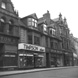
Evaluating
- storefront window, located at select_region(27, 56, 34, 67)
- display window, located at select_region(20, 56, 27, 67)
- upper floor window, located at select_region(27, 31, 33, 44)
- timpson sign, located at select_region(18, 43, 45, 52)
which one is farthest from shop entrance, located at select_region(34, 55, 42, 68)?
display window, located at select_region(20, 56, 27, 67)

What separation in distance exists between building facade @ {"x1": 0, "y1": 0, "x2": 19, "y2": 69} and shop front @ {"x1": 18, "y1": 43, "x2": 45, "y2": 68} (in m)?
1.09

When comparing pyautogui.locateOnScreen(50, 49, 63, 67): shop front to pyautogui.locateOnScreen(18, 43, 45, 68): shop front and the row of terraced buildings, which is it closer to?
the row of terraced buildings

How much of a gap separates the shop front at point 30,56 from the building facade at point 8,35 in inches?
42.8

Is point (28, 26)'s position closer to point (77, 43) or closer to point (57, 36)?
point (57, 36)

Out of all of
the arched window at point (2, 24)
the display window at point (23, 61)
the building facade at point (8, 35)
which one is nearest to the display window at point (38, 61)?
the display window at point (23, 61)

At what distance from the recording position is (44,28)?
33.2 m

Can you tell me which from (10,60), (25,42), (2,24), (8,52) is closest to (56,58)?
(25,42)

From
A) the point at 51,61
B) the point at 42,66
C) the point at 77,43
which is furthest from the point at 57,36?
the point at 77,43

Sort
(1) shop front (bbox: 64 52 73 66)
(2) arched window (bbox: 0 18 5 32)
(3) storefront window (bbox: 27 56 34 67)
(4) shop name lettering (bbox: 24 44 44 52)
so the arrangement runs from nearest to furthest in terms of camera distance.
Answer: (2) arched window (bbox: 0 18 5 32) < (4) shop name lettering (bbox: 24 44 44 52) < (3) storefront window (bbox: 27 56 34 67) < (1) shop front (bbox: 64 52 73 66)

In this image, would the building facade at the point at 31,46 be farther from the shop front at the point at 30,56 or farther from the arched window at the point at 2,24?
the arched window at the point at 2,24

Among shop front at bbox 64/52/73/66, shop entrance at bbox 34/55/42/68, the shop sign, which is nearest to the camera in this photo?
the shop sign

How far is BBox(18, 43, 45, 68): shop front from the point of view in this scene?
81.2ft

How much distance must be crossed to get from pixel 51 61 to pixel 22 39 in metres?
12.4

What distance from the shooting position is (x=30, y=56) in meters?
27.0
